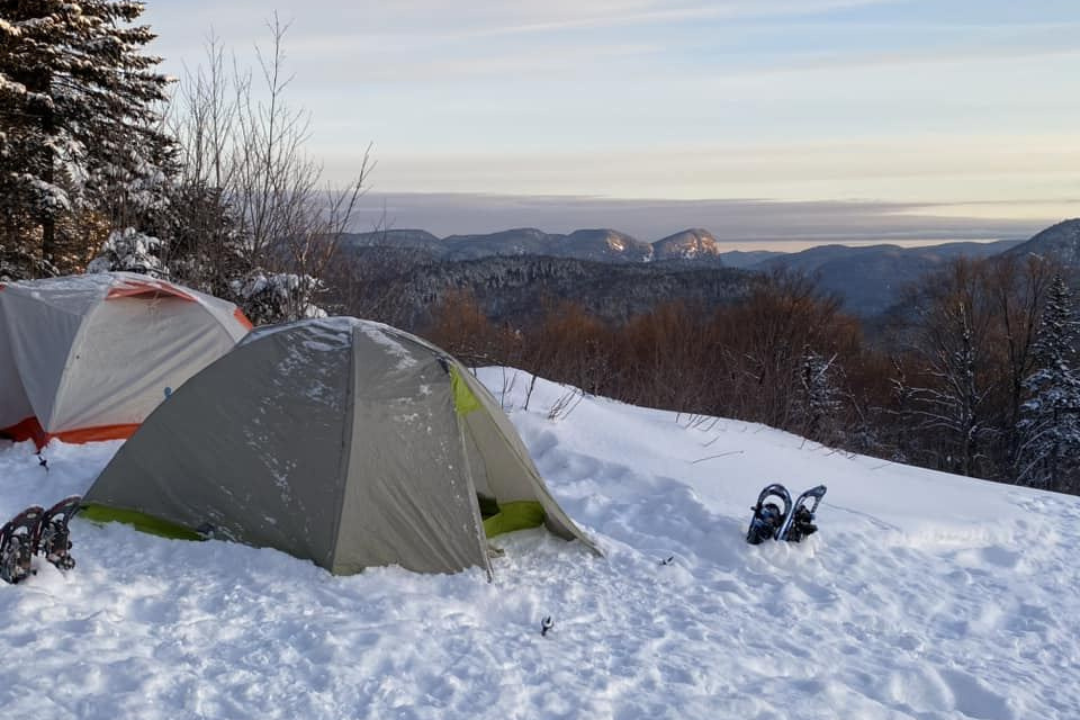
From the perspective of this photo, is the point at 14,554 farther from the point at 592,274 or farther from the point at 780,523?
the point at 592,274

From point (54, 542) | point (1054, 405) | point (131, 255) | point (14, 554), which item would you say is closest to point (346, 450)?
point (54, 542)

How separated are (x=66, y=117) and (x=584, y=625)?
18.0 metres

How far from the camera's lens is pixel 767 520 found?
6000 mm

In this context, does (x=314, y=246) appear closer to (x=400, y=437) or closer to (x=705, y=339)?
(x=400, y=437)

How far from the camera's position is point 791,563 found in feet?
19.0

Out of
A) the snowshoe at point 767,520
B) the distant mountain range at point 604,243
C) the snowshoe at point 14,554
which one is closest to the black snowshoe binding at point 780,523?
the snowshoe at point 767,520

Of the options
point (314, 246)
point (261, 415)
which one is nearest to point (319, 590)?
point (261, 415)

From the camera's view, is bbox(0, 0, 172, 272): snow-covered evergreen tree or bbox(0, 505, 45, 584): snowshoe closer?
bbox(0, 505, 45, 584): snowshoe

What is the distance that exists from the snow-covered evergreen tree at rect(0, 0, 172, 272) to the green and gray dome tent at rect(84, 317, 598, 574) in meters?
11.1

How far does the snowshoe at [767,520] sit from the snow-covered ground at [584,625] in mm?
88

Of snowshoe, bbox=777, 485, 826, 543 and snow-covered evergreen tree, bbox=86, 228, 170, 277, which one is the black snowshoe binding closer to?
snowshoe, bbox=777, 485, 826, 543

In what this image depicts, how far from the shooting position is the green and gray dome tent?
196 inches

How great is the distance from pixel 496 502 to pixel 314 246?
344 inches

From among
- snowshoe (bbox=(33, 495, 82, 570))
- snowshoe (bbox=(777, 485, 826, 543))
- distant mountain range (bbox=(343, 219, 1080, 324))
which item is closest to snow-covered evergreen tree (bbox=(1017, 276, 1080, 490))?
distant mountain range (bbox=(343, 219, 1080, 324))
